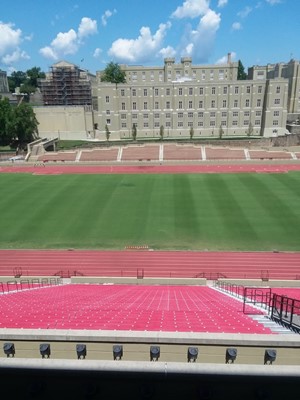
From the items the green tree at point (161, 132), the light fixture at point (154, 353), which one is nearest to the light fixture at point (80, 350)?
the light fixture at point (154, 353)

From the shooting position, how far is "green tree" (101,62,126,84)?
9344 centimetres

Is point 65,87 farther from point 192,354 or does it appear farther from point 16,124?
point 192,354

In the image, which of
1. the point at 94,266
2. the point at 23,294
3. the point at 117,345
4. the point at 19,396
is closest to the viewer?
the point at 19,396

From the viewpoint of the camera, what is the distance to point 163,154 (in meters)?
58.2

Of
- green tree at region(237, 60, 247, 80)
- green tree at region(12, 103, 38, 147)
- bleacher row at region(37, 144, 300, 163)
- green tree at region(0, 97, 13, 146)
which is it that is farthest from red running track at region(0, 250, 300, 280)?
green tree at region(237, 60, 247, 80)

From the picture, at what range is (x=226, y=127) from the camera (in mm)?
74188

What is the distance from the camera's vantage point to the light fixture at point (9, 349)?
→ 24.7 feet

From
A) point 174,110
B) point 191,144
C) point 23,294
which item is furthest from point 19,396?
point 174,110

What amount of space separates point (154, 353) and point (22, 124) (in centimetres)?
6790

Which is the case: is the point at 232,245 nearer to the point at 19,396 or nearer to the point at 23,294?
the point at 23,294

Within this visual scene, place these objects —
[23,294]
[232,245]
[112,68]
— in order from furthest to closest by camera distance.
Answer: [112,68]
[232,245]
[23,294]

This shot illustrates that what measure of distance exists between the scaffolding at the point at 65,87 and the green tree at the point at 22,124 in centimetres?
2478

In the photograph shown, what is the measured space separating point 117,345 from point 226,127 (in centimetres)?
7201

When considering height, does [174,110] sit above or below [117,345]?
above
